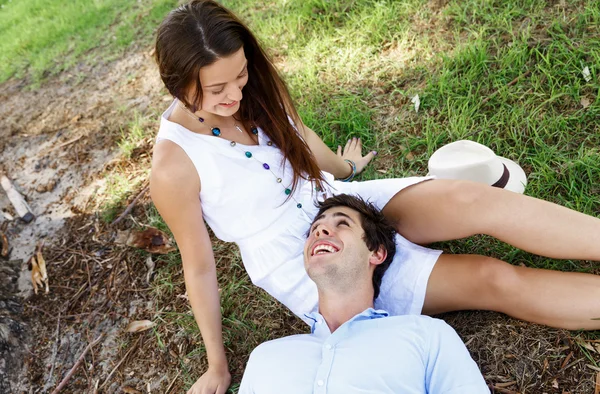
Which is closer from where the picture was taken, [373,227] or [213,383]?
[373,227]

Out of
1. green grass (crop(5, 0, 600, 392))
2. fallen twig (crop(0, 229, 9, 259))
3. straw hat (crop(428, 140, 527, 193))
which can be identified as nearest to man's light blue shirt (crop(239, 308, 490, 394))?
green grass (crop(5, 0, 600, 392))

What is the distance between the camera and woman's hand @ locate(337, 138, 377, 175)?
3684 mm

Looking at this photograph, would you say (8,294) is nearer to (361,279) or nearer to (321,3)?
(361,279)

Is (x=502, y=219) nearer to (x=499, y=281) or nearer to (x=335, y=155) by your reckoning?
(x=499, y=281)

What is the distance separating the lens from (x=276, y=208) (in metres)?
2.74

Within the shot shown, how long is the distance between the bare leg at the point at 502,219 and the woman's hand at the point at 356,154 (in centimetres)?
100

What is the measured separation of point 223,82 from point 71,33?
516 centimetres

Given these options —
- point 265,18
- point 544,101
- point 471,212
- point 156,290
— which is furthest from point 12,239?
point 544,101

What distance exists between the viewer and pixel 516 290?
8.09 feet

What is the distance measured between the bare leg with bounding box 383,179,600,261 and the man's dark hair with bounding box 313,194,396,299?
0.61 ft

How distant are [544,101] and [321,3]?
2.30m

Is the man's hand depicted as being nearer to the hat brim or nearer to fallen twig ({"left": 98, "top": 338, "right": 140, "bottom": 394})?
fallen twig ({"left": 98, "top": 338, "right": 140, "bottom": 394})

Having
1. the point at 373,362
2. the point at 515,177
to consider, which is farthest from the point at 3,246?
the point at 515,177

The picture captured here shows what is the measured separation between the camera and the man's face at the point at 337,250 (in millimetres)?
2410
